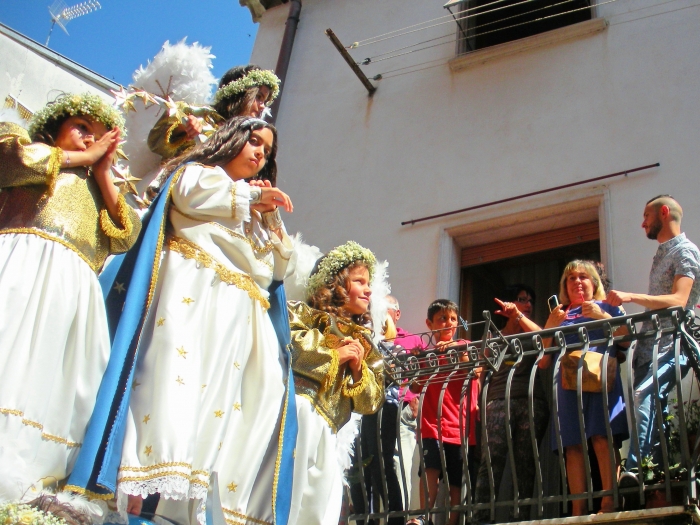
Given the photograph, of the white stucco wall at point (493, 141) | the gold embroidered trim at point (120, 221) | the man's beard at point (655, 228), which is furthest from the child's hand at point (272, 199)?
the white stucco wall at point (493, 141)

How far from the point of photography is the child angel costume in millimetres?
3336

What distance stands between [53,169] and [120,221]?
388mm

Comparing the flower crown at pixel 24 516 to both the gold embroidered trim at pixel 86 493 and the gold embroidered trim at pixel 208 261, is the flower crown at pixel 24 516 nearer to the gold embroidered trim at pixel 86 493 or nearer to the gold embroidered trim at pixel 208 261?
the gold embroidered trim at pixel 86 493

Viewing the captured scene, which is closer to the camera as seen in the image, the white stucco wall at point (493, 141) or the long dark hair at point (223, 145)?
the long dark hair at point (223, 145)

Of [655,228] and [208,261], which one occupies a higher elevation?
[655,228]

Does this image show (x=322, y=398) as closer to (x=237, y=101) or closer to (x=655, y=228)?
(x=237, y=101)

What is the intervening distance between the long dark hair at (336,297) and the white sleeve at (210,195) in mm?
1117

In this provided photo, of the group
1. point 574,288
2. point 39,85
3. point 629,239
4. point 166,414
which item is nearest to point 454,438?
point 574,288

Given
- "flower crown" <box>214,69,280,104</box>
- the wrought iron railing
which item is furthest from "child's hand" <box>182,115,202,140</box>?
the wrought iron railing

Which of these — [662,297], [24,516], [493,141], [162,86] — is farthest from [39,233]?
[493,141]

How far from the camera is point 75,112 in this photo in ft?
13.9

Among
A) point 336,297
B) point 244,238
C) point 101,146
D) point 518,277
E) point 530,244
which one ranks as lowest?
point 244,238

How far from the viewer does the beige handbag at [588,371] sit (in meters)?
5.28

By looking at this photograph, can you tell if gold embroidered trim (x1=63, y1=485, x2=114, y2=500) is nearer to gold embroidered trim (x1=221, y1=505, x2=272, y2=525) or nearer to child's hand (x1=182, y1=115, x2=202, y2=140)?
gold embroidered trim (x1=221, y1=505, x2=272, y2=525)
